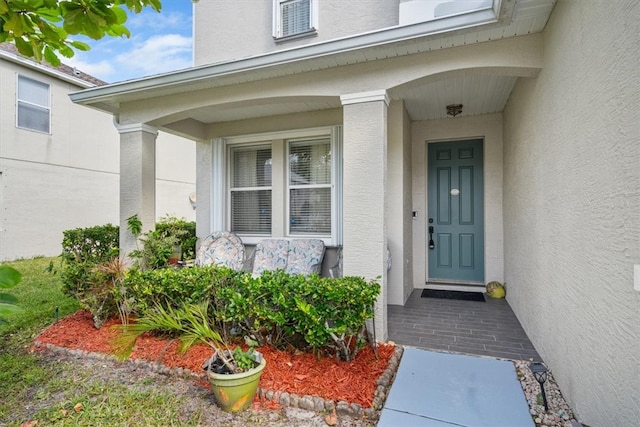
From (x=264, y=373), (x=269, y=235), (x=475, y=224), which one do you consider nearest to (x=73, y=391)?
(x=264, y=373)

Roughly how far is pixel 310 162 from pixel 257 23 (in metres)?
2.55

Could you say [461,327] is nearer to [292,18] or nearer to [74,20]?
[74,20]

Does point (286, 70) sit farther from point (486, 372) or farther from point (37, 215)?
point (37, 215)

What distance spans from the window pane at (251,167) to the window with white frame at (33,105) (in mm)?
7236

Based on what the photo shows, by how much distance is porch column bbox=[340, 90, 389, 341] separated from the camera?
3.49m

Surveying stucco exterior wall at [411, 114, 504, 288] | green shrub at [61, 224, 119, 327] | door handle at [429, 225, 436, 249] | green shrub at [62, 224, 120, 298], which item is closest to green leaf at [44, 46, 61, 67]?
green shrub at [61, 224, 119, 327]

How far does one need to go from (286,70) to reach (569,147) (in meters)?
2.81

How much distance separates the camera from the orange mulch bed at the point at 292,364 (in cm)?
267

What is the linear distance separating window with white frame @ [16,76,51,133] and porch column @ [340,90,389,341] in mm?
10075

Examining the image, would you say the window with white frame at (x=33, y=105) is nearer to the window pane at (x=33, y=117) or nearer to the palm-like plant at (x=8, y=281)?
the window pane at (x=33, y=117)

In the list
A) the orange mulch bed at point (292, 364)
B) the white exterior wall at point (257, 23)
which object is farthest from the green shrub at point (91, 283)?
the white exterior wall at point (257, 23)

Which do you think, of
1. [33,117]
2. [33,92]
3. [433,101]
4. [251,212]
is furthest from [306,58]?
[33,92]

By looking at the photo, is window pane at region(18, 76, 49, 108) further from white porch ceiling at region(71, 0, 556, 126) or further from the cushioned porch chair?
the cushioned porch chair

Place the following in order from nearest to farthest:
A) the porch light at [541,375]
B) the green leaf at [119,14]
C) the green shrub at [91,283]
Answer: the green leaf at [119,14] < the porch light at [541,375] < the green shrub at [91,283]
